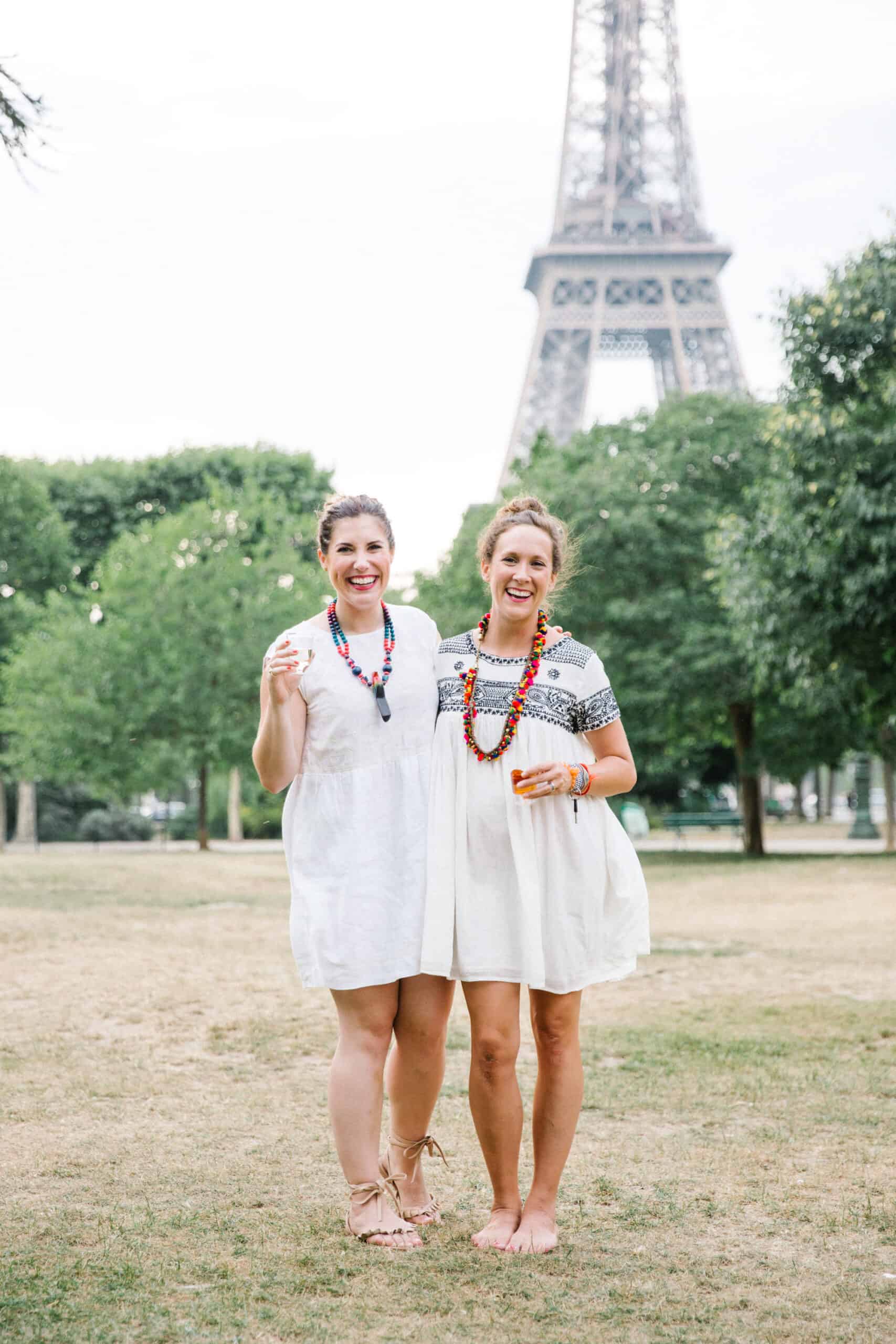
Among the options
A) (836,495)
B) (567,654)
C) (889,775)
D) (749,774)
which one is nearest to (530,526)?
(567,654)

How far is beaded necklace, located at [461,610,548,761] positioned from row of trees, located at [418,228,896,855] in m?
8.80

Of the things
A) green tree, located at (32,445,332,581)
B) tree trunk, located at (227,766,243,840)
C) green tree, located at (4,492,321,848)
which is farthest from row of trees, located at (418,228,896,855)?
tree trunk, located at (227,766,243,840)

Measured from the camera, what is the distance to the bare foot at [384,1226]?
12.8ft

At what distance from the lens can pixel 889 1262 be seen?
148 inches

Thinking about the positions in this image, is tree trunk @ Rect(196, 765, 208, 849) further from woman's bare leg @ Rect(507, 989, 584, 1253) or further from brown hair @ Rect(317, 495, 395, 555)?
woman's bare leg @ Rect(507, 989, 584, 1253)

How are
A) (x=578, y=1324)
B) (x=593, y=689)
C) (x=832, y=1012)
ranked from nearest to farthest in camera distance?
(x=578, y=1324) → (x=593, y=689) → (x=832, y=1012)

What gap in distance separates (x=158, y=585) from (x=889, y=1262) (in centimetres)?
2230

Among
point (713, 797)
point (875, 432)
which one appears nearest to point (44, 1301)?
point (875, 432)

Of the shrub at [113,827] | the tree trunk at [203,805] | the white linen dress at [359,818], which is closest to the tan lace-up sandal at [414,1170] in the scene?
the white linen dress at [359,818]

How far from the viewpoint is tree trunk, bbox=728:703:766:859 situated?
85.1 ft

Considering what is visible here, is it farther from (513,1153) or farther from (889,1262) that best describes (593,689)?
(889,1262)

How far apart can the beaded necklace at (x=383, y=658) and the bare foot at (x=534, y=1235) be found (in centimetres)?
146

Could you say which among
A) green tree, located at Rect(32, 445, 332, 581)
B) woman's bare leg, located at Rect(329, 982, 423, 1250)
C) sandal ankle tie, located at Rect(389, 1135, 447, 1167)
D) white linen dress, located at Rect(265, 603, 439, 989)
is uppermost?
green tree, located at Rect(32, 445, 332, 581)

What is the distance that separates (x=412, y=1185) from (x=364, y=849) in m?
1.05
